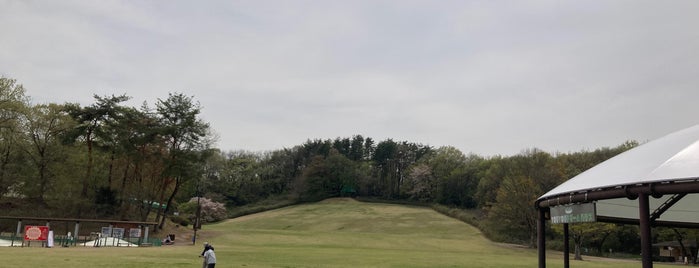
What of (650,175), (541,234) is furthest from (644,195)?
(541,234)

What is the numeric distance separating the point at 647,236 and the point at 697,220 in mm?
10188

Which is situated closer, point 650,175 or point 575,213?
point 650,175

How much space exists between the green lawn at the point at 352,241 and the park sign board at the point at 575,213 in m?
19.1

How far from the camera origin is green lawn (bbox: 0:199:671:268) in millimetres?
37719

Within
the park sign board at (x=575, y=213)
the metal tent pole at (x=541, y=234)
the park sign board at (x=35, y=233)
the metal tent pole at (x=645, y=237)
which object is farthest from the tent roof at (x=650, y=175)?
the park sign board at (x=35, y=233)

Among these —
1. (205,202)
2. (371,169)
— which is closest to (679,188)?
(205,202)

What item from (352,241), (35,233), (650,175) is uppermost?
(650,175)

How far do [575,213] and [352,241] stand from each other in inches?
2108

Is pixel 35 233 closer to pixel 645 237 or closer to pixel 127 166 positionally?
pixel 127 166

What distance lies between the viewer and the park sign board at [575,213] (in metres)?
12.4

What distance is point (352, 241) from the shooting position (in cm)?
6494

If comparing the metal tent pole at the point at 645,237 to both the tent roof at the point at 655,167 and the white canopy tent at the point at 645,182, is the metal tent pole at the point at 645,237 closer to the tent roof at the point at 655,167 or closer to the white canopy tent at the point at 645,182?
the white canopy tent at the point at 645,182

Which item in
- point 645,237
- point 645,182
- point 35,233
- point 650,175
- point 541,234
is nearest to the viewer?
point 645,237

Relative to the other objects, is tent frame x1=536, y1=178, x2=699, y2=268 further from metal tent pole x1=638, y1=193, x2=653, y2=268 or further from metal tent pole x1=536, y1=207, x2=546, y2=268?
metal tent pole x1=536, y1=207, x2=546, y2=268
